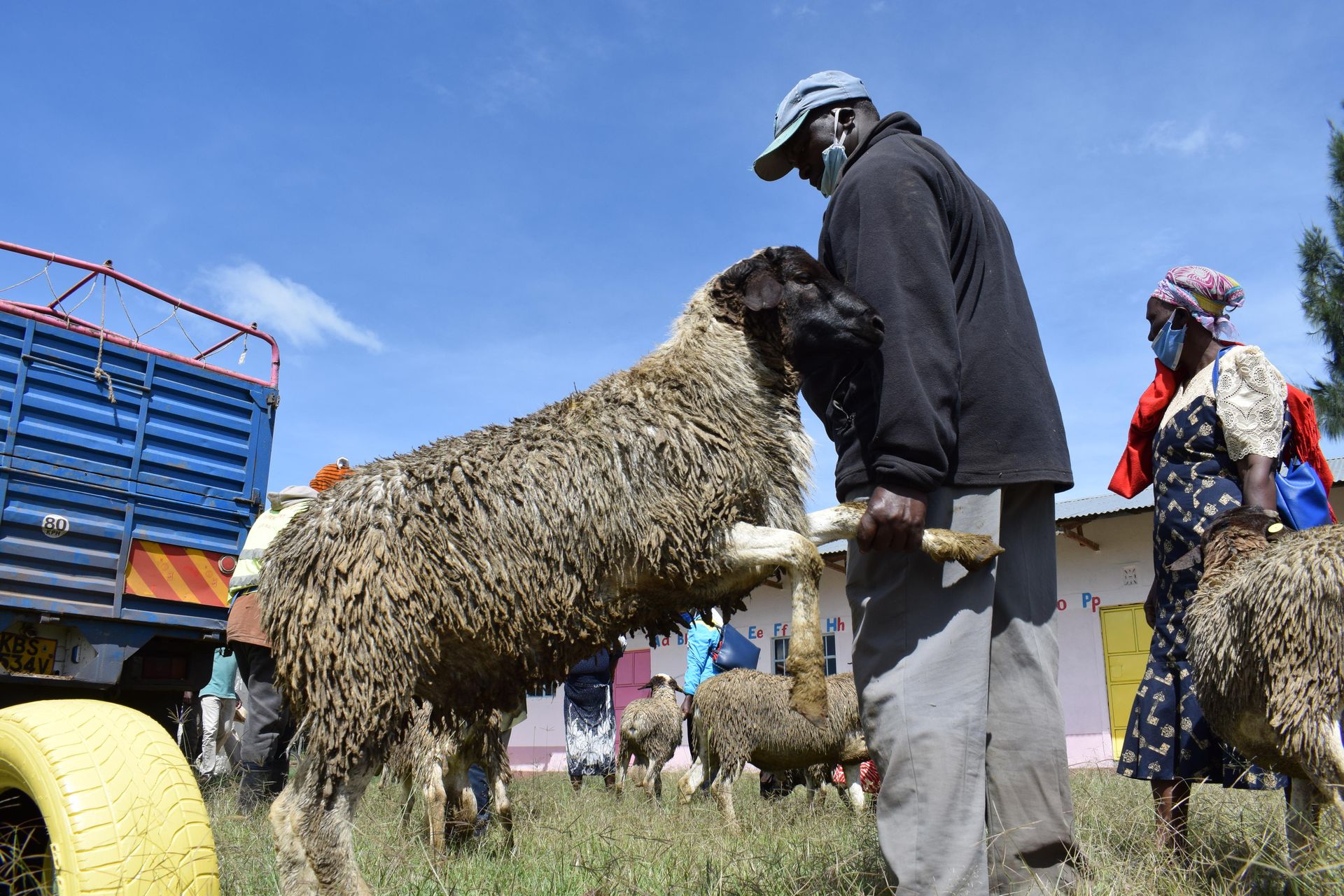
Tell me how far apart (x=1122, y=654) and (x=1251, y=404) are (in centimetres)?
1155

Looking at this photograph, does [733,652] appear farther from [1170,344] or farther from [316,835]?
[316,835]

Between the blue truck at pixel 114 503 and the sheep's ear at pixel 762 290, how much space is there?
20.7 ft

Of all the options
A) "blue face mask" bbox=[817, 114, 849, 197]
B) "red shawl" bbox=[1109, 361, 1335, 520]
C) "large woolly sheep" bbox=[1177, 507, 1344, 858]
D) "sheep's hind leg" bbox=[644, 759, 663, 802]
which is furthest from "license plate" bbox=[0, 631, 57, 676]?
"large woolly sheep" bbox=[1177, 507, 1344, 858]

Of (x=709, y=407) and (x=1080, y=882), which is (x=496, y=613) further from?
(x=1080, y=882)

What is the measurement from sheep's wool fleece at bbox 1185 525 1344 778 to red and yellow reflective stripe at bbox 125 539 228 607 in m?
7.54

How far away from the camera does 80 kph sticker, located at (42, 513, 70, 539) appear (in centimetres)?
693

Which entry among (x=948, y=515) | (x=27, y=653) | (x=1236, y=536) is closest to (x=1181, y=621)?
(x=1236, y=536)

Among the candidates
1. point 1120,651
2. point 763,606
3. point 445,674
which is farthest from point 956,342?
point 763,606

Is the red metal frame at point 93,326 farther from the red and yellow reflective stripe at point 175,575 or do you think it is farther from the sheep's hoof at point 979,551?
the sheep's hoof at point 979,551

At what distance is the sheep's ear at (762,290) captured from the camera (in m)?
3.14

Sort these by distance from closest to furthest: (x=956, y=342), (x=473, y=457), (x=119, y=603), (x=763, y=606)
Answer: (x=956, y=342) → (x=473, y=457) → (x=119, y=603) → (x=763, y=606)

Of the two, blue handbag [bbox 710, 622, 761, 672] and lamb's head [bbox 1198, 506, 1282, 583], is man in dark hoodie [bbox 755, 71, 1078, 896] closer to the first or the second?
lamb's head [bbox 1198, 506, 1282, 583]

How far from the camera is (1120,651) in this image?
13703 millimetres

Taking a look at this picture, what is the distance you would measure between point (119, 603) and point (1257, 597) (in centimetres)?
770
